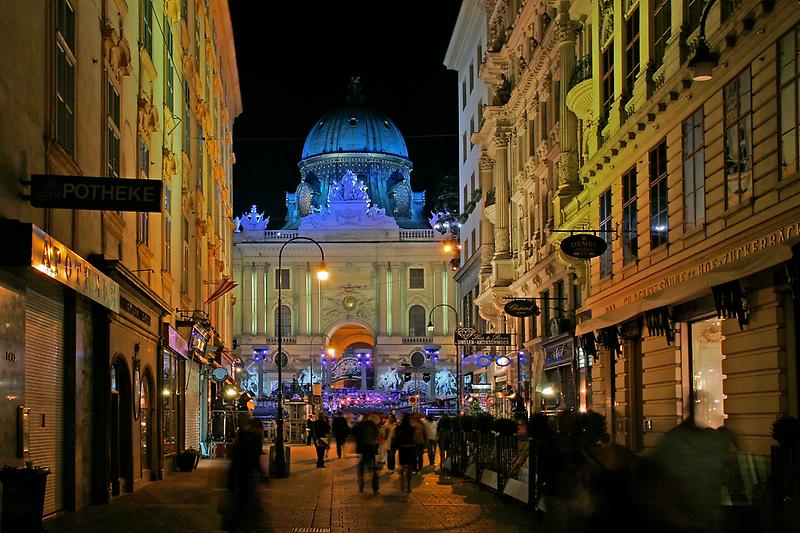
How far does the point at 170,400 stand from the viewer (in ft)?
112

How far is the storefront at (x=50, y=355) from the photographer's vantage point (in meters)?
15.9

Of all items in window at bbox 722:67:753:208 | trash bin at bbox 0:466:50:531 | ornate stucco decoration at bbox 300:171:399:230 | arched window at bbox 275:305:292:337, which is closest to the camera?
trash bin at bbox 0:466:50:531

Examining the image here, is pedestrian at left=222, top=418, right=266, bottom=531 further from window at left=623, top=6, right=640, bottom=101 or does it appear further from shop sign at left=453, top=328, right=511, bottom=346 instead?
shop sign at left=453, top=328, right=511, bottom=346

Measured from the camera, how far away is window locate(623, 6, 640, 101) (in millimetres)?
26906

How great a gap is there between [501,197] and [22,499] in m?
39.1

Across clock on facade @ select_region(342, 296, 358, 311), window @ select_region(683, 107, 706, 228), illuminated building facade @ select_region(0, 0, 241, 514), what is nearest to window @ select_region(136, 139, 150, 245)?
illuminated building facade @ select_region(0, 0, 241, 514)

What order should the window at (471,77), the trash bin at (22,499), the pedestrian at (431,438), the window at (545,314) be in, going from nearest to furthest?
the trash bin at (22,499) → the pedestrian at (431,438) → the window at (545,314) → the window at (471,77)

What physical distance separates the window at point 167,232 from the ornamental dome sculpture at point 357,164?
81875mm

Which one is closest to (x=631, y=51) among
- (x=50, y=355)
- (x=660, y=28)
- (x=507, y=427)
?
(x=660, y=28)

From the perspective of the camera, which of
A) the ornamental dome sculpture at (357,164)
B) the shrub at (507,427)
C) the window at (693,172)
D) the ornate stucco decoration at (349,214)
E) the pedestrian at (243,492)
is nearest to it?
the pedestrian at (243,492)

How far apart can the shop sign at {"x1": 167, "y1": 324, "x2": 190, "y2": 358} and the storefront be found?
9.47 m

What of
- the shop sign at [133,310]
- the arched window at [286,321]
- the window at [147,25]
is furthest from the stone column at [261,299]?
the shop sign at [133,310]

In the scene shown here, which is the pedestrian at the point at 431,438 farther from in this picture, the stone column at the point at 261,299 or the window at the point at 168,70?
the stone column at the point at 261,299

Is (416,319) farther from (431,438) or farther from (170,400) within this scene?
(170,400)
